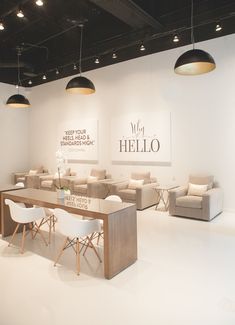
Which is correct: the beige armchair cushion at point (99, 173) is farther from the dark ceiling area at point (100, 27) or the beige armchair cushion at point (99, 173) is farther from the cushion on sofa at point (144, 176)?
the dark ceiling area at point (100, 27)

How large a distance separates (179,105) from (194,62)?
3.14 meters

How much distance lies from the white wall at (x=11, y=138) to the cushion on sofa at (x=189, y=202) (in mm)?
6861

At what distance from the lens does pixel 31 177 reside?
874cm

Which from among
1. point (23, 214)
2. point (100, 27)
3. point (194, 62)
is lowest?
point (23, 214)

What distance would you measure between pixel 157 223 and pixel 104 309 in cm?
297

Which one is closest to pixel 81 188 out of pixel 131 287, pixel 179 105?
pixel 179 105

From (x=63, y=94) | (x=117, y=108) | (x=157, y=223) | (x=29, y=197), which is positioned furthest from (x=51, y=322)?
(x=63, y=94)

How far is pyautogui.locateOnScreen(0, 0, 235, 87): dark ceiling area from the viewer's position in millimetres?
4758

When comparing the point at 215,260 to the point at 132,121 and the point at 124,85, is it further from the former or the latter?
the point at 124,85

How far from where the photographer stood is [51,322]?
2.22m

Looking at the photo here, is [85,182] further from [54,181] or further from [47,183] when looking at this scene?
[47,183]

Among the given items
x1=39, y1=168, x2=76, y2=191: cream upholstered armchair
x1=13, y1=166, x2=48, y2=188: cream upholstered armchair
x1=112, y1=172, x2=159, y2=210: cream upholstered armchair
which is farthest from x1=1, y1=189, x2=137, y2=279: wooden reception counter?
x1=13, y1=166, x2=48, y2=188: cream upholstered armchair

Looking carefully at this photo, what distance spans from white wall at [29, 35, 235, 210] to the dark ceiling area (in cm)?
37

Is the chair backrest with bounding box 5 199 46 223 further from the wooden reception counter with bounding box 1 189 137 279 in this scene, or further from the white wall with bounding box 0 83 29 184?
the white wall with bounding box 0 83 29 184
